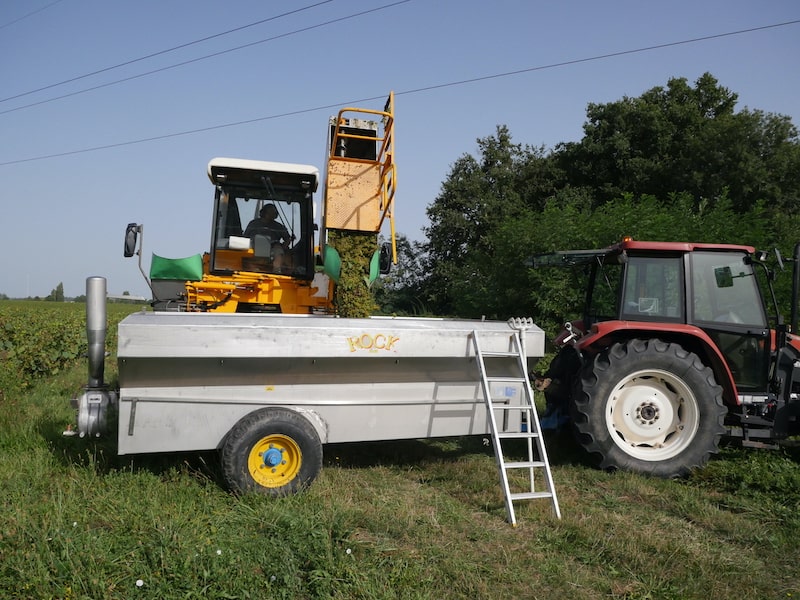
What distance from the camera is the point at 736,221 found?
40.9 feet

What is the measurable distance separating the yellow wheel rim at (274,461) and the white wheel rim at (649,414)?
8.95 feet

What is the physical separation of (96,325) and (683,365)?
4.71 m

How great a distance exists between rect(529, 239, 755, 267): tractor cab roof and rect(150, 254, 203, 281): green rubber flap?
3.38 metres

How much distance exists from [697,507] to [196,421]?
3635 millimetres

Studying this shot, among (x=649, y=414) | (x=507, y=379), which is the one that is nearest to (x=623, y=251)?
(x=649, y=414)

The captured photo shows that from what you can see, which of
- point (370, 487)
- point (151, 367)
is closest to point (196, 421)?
point (151, 367)

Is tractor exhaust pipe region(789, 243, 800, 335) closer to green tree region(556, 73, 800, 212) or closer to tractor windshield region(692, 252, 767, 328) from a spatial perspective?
tractor windshield region(692, 252, 767, 328)

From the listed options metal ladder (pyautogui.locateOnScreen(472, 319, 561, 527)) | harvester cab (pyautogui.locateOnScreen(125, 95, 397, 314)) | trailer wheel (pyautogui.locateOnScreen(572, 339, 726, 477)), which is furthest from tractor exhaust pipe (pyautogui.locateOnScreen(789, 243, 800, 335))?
harvester cab (pyautogui.locateOnScreen(125, 95, 397, 314))

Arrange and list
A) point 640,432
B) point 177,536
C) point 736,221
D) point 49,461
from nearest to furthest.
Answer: point 177,536 < point 49,461 < point 640,432 < point 736,221

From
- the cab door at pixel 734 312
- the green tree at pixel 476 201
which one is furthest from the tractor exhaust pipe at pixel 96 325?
the green tree at pixel 476 201

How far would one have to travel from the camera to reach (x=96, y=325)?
4.61 metres

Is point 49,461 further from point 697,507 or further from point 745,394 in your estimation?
point 745,394

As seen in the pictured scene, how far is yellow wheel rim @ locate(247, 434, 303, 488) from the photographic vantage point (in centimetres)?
437

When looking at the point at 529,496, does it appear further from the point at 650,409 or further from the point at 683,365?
the point at 683,365
